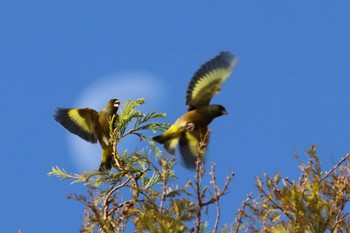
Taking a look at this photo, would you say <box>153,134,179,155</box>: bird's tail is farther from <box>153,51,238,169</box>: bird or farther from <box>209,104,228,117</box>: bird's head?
<box>209,104,228,117</box>: bird's head

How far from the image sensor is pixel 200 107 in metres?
7.02

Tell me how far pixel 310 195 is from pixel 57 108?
307 centimetres

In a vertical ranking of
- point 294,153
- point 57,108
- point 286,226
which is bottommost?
point 286,226

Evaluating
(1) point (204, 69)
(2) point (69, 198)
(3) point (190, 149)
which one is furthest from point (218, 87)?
(2) point (69, 198)

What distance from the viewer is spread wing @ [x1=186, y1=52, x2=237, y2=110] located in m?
6.90

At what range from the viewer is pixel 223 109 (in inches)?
274

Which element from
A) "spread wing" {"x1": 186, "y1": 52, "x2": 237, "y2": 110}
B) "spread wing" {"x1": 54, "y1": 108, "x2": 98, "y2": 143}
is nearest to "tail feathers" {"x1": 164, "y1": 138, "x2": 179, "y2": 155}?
"spread wing" {"x1": 186, "y1": 52, "x2": 237, "y2": 110}

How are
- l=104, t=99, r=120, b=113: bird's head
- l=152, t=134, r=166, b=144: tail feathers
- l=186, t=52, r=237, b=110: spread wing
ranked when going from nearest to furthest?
l=152, t=134, r=166, b=144: tail feathers, l=104, t=99, r=120, b=113: bird's head, l=186, t=52, r=237, b=110: spread wing

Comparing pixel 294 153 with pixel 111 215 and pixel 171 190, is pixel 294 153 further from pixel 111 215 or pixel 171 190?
pixel 111 215

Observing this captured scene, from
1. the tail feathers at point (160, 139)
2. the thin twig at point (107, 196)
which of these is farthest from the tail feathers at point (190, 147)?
the thin twig at point (107, 196)

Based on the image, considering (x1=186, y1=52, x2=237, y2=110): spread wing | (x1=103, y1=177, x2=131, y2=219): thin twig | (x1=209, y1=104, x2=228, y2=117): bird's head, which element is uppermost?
(x1=186, y1=52, x2=237, y2=110): spread wing

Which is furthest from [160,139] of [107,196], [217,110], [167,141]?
[107,196]

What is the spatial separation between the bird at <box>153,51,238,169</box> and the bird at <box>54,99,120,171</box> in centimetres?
47

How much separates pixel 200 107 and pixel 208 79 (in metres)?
0.31
